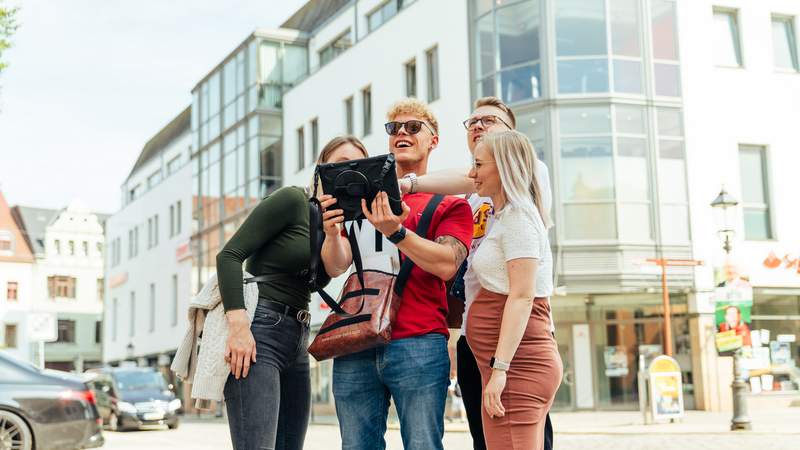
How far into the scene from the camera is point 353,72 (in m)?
32.0

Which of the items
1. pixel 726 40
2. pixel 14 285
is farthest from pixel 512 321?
pixel 14 285

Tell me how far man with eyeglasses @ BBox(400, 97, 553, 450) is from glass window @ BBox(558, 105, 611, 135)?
63.6 feet

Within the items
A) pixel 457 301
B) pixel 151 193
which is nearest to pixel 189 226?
pixel 151 193

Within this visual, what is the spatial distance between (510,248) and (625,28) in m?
22.0

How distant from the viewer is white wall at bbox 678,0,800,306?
970 inches

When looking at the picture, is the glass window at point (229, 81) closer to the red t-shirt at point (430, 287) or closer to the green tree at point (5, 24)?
the green tree at point (5, 24)

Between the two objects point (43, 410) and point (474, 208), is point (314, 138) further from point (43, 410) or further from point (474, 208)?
point (474, 208)

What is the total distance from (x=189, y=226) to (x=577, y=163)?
25.1 meters

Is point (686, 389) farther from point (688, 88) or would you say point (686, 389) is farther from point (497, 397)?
point (497, 397)

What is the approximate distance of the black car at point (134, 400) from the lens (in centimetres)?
2494

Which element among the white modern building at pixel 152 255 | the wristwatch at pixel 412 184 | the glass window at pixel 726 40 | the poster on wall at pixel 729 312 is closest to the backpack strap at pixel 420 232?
the wristwatch at pixel 412 184

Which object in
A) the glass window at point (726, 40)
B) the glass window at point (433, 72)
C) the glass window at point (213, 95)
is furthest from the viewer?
the glass window at point (213, 95)

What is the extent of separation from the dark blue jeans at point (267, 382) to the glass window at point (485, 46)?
857 inches

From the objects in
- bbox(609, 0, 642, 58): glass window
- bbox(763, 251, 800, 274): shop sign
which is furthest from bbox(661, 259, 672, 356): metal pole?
bbox(609, 0, 642, 58): glass window
